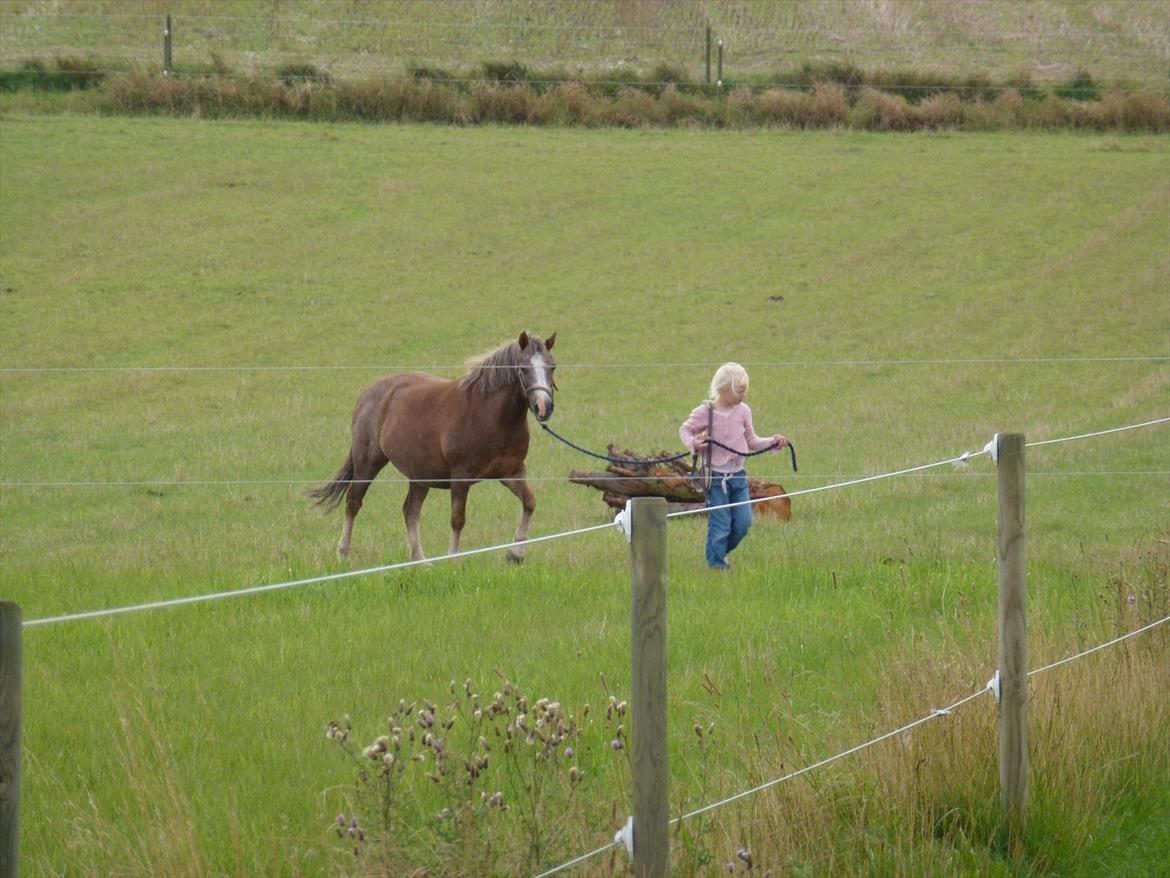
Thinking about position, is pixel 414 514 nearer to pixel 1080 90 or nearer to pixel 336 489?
pixel 336 489

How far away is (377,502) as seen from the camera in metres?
15.5

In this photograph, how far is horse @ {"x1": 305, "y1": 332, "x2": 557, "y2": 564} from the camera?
10.3m

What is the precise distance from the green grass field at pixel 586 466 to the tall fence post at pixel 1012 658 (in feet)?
0.35

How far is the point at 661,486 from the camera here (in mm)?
12719

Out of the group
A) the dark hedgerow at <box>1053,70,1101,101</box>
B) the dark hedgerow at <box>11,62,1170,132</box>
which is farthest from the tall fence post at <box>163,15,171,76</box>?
the dark hedgerow at <box>1053,70,1101,101</box>

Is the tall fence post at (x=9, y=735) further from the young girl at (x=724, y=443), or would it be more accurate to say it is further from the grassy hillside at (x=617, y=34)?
the grassy hillside at (x=617, y=34)

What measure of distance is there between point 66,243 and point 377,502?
18.7 meters

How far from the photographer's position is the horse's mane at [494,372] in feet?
34.7

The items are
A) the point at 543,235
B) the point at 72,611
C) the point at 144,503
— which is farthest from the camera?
the point at 543,235

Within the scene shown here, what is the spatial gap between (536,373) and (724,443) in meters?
1.44

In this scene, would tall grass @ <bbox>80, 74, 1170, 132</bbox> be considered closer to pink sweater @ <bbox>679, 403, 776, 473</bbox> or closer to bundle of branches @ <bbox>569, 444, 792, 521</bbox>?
bundle of branches @ <bbox>569, 444, 792, 521</bbox>

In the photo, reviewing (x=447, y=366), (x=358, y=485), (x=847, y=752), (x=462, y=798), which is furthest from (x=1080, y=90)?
(x=462, y=798)

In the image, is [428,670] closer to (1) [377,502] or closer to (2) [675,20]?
(1) [377,502]

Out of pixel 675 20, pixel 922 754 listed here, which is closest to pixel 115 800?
pixel 922 754
